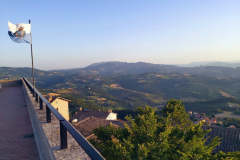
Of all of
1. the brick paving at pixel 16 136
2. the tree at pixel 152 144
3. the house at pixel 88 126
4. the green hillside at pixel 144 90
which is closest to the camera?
the brick paving at pixel 16 136

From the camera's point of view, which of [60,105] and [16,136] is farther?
[60,105]

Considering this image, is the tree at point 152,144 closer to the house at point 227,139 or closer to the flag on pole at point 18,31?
the flag on pole at point 18,31

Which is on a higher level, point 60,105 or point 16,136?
point 16,136

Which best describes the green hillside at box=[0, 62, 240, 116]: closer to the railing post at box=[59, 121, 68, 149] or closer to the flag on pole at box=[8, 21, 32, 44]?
the flag on pole at box=[8, 21, 32, 44]

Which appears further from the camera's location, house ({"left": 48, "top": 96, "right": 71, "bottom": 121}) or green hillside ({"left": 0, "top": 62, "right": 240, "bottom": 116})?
green hillside ({"left": 0, "top": 62, "right": 240, "bottom": 116})

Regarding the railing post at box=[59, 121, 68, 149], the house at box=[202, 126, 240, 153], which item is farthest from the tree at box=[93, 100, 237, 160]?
the house at box=[202, 126, 240, 153]

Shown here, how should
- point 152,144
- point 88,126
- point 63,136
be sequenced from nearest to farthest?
point 63,136 → point 152,144 → point 88,126

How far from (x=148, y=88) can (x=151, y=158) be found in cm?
10753

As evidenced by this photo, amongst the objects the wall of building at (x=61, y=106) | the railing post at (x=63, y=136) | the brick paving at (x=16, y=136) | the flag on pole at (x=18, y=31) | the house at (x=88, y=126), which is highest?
the flag on pole at (x=18, y=31)

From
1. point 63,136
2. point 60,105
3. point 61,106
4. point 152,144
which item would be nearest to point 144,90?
point 61,106

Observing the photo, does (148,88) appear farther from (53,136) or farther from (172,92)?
(53,136)

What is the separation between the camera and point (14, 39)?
891 centimetres

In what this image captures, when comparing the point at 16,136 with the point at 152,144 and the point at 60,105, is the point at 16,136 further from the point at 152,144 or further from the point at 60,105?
the point at 60,105

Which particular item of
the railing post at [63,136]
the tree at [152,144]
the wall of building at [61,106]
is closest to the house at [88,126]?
the wall of building at [61,106]
